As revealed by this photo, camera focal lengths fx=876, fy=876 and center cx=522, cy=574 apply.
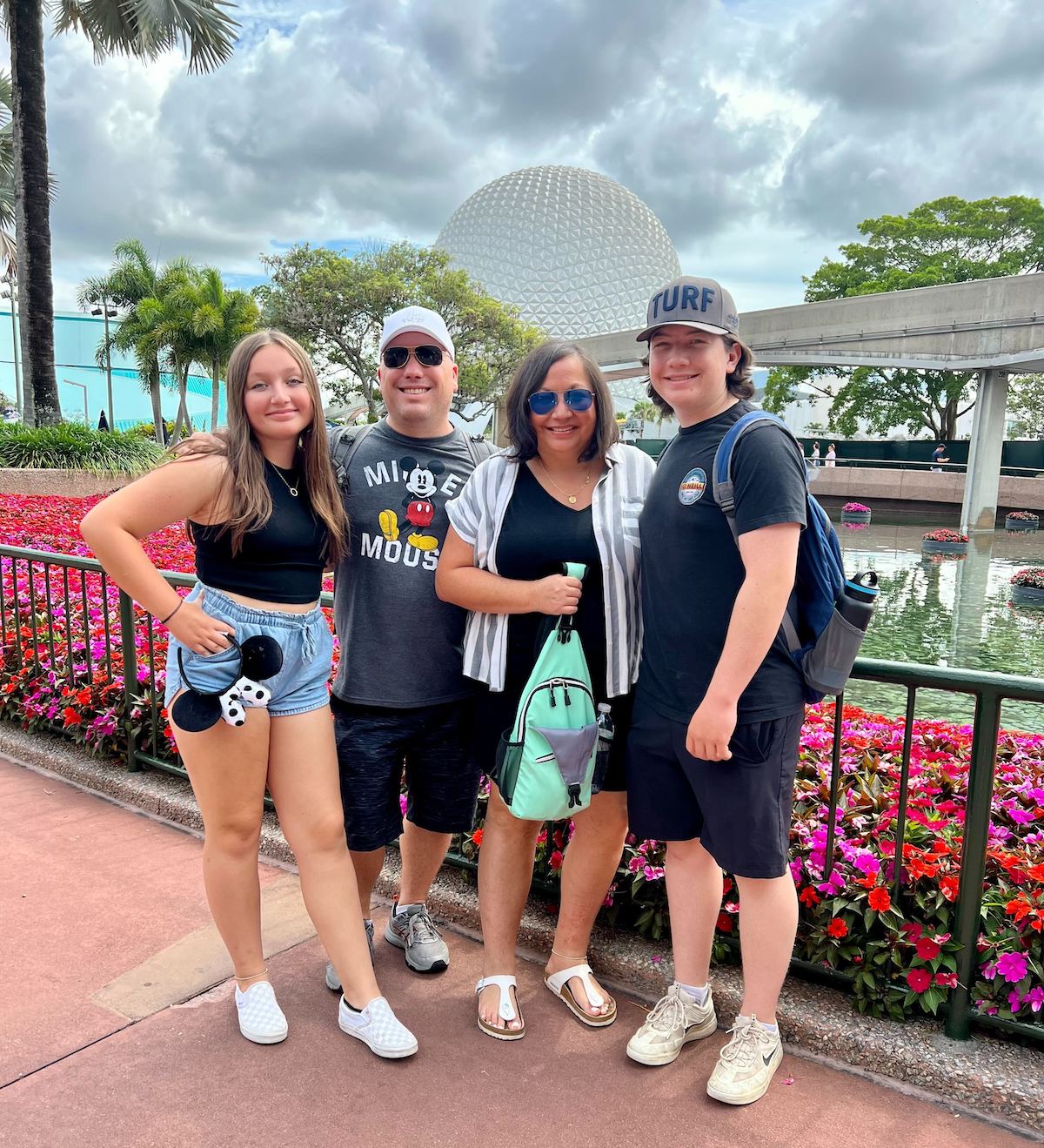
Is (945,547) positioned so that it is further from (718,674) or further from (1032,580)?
(718,674)

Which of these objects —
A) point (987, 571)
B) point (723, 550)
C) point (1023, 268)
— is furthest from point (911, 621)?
point (1023, 268)

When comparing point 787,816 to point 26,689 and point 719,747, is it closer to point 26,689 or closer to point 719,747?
point 719,747

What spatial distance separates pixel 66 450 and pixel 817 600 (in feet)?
46.8

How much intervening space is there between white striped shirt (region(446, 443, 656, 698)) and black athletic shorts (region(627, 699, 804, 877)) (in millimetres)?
219

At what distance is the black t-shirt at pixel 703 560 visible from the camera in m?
1.91

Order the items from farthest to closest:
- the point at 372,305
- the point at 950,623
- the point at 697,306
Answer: the point at 372,305 < the point at 950,623 < the point at 697,306

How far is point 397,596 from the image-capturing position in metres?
2.50

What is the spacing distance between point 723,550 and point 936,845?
1150mm

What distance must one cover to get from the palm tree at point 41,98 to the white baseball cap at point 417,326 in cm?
1349

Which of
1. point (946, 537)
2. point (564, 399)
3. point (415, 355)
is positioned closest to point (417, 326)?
point (415, 355)

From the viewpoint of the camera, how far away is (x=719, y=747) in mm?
1975

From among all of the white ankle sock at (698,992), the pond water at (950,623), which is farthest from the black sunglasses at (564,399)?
the pond water at (950,623)

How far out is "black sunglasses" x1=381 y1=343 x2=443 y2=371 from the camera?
2.51 metres

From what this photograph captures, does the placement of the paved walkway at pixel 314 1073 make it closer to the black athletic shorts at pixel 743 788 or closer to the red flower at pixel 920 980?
the red flower at pixel 920 980
